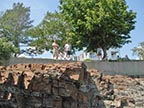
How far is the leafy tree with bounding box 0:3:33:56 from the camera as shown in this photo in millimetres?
69863

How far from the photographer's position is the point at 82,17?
4947cm

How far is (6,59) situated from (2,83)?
40.8ft

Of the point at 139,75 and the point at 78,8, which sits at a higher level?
the point at 78,8

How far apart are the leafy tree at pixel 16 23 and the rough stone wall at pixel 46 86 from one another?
3871cm

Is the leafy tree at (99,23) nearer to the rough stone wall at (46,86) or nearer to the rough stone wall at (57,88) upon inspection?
the rough stone wall at (57,88)

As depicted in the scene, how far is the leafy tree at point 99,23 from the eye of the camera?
4769 centimetres

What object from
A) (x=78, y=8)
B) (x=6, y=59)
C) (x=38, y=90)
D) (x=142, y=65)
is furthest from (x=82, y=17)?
(x=38, y=90)

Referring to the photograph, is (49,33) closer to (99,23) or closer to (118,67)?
(99,23)

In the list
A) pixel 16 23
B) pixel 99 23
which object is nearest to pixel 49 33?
pixel 16 23

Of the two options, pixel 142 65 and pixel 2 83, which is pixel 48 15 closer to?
pixel 142 65

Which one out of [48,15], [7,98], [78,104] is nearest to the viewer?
[7,98]

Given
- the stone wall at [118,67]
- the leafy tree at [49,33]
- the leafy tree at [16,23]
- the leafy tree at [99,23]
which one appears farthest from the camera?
the leafy tree at [16,23]

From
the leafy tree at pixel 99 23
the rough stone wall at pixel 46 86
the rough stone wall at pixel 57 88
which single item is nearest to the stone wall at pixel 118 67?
the rough stone wall at pixel 57 88

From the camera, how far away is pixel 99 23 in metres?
47.5
